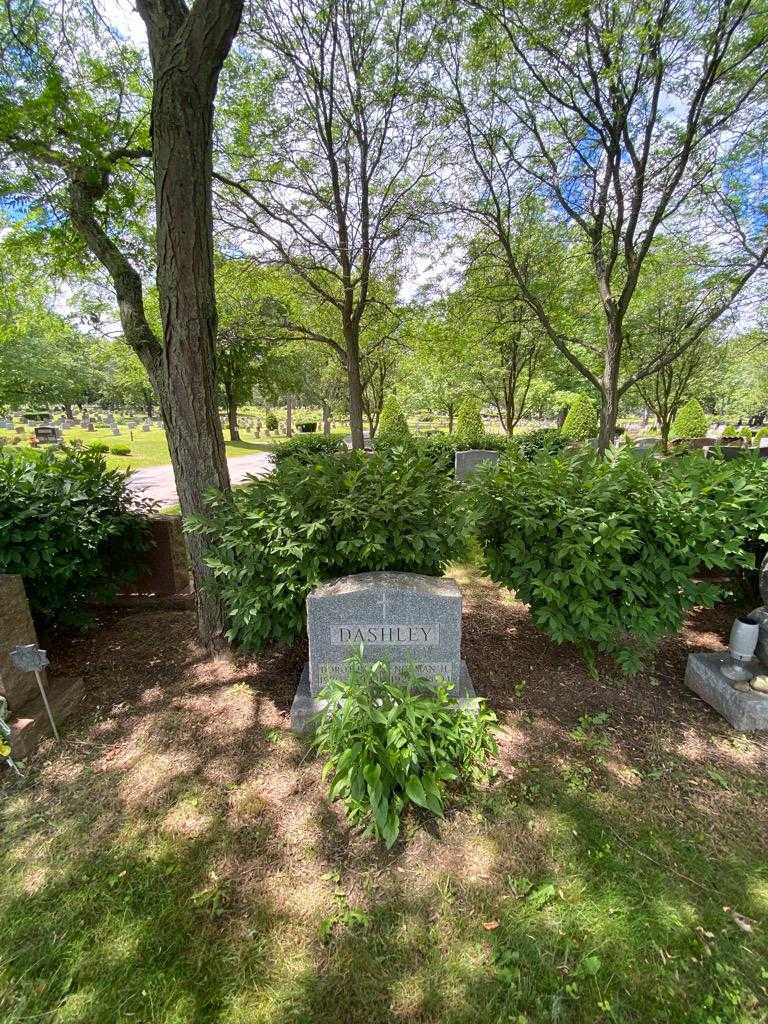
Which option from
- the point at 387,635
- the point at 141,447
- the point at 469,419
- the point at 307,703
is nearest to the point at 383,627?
the point at 387,635

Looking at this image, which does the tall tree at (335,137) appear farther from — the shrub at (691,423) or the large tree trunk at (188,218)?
the shrub at (691,423)

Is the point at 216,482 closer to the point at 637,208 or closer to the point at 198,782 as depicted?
the point at 198,782

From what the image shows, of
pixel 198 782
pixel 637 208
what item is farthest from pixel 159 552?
pixel 637 208

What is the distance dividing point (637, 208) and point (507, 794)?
27.3 feet

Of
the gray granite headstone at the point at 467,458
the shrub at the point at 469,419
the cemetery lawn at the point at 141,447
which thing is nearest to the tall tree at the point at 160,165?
the gray granite headstone at the point at 467,458

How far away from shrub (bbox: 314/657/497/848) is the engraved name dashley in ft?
0.66

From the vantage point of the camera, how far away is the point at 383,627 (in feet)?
9.48

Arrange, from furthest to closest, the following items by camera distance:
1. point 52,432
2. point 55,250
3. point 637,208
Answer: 1. point 52,432
2. point 637,208
3. point 55,250

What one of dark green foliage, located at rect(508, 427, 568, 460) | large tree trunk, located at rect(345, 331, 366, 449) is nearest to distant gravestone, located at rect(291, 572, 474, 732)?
dark green foliage, located at rect(508, 427, 568, 460)

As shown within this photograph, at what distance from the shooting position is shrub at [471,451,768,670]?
9.84 feet

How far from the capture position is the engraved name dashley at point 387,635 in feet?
9.47

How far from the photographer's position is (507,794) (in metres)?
2.44

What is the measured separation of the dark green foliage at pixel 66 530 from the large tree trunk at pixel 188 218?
0.93m

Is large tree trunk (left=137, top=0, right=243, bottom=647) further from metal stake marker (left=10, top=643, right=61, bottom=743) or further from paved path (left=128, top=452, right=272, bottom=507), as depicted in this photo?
paved path (left=128, top=452, right=272, bottom=507)
